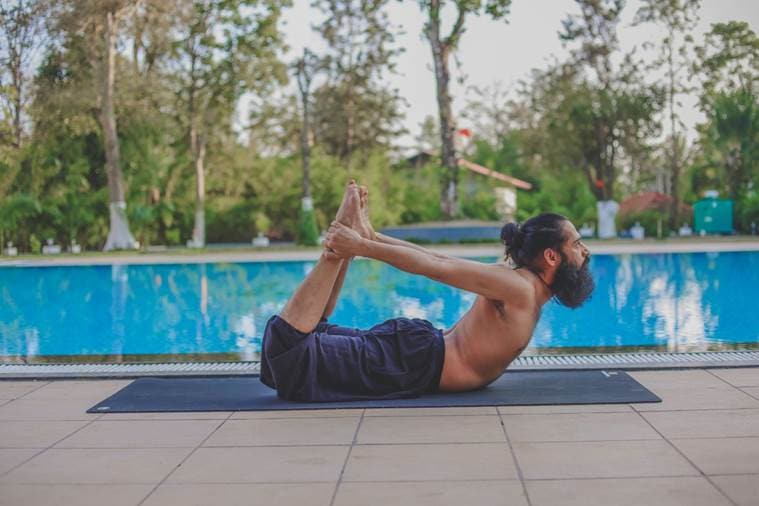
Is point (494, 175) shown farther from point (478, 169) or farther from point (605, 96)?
point (605, 96)

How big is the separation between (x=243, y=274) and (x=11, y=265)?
18.1ft

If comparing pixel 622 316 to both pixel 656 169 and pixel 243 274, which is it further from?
pixel 656 169

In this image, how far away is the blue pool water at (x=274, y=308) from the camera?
6.59 metres

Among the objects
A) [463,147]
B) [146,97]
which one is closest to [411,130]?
[463,147]

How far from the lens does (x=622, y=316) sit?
8.03 meters

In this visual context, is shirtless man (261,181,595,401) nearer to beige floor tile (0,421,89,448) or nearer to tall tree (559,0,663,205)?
beige floor tile (0,421,89,448)

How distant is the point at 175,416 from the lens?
343 cm

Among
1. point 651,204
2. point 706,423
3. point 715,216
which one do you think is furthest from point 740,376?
point 651,204

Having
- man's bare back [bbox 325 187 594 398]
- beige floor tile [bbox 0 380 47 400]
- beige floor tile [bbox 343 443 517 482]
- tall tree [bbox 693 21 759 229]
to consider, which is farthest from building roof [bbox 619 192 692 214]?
beige floor tile [bbox 343 443 517 482]

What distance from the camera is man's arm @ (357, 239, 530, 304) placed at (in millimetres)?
3277

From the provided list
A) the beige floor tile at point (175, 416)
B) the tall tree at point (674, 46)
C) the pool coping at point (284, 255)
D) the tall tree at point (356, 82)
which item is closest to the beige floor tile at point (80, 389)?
the beige floor tile at point (175, 416)

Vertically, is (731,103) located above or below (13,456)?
above

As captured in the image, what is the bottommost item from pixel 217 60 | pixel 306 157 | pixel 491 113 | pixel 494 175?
pixel 494 175

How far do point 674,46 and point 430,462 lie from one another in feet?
78.3
